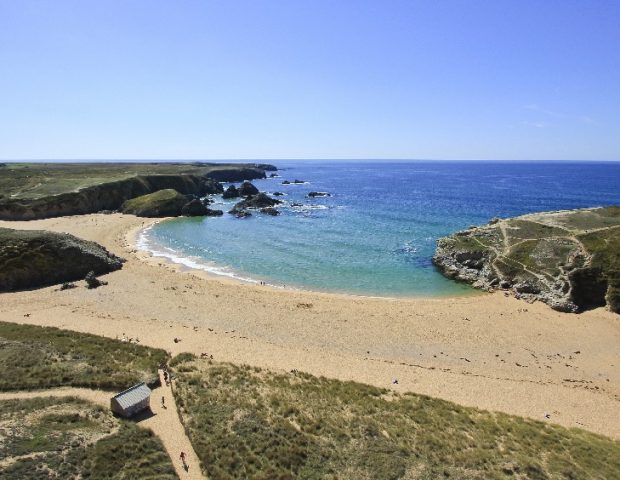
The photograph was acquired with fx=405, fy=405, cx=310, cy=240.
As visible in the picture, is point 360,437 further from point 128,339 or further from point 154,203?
point 154,203

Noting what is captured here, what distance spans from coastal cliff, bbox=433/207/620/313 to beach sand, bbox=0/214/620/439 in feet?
9.16

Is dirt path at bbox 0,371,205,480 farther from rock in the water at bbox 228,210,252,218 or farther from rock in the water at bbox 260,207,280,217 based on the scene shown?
rock in the water at bbox 260,207,280,217

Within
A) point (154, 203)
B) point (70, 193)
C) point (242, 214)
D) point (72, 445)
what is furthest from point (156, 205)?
point (72, 445)

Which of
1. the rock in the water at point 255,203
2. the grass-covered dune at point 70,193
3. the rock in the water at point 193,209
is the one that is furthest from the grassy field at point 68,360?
the rock in the water at point 255,203

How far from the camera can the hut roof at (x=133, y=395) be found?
24031 millimetres

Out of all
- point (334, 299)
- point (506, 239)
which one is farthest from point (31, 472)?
point (506, 239)

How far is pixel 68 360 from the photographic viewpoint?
29.8 metres

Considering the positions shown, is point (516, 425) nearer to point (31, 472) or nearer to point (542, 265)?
point (31, 472)

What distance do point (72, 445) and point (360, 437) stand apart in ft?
50.1

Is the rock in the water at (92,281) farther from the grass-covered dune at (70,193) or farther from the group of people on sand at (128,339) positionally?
the grass-covered dune at (70,193)

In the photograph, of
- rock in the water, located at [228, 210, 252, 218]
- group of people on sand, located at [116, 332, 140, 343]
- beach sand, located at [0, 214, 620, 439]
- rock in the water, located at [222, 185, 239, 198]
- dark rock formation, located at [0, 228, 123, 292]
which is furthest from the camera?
rock in the water, located at [222, 185, 239, 198]

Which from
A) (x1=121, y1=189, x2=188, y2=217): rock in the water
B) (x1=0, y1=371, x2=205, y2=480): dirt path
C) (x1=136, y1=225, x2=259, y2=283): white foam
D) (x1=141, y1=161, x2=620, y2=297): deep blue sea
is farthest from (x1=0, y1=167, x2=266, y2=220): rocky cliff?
(x1=0, y1=371, x2=205, y2=480): dirt path

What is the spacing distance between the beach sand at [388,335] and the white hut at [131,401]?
8745mm

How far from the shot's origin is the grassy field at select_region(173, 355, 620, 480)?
68.5 feet
